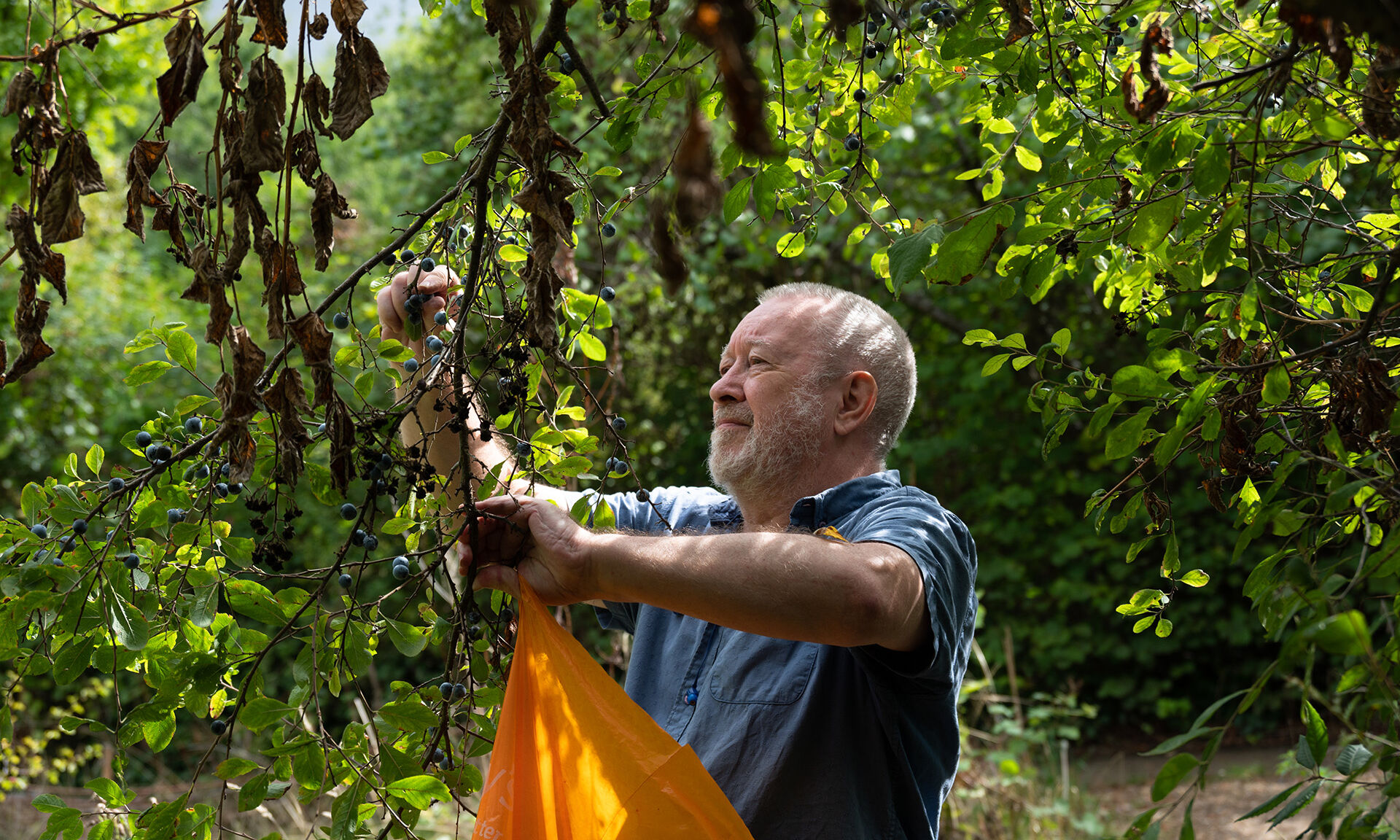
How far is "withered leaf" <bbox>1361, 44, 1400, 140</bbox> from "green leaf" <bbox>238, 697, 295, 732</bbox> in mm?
1514

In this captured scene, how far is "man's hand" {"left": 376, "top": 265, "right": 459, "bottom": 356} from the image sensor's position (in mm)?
1721

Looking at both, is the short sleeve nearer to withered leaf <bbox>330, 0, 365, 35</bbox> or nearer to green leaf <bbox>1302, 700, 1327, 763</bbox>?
green leaf <bbox>1302, 700, 1327, 763</bbox>

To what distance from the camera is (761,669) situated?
1.82m

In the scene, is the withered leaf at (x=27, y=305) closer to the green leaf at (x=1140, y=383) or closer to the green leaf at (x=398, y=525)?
the green leaf at (x=398, y=525)

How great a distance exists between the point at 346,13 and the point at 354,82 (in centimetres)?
8

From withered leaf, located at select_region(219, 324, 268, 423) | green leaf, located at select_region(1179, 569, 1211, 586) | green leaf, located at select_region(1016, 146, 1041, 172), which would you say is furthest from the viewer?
green leaf, located at select_region(1016, 146, 1041, 172)

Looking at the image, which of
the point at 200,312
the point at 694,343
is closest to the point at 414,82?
the point at 694,343

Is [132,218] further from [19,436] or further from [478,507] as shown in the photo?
[19,436]

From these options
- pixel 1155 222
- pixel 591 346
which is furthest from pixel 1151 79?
pixel 591 346

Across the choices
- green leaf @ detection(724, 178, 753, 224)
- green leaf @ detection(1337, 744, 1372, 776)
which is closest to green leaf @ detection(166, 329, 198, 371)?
green leaf @ detection(724, 178, 753, 224)

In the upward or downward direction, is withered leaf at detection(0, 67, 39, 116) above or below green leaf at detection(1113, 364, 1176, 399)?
above

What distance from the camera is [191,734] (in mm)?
7090

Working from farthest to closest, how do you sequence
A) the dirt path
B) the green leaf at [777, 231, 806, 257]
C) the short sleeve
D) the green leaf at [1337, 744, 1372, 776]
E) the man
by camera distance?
the dirt path
the green leaf at [777, 231, 806, 257]
the short sleeve
the man
the green leaf at [1337, 744, 1372, 776]

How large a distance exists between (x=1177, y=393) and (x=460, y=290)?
112cm
